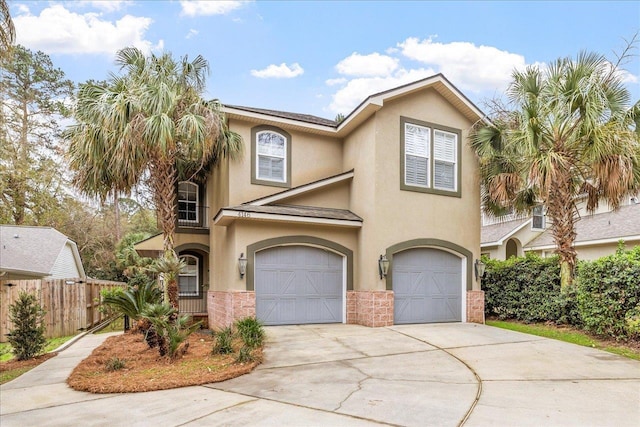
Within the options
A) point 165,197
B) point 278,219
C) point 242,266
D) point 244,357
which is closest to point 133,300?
point 244,357

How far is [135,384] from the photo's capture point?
6.50 meters

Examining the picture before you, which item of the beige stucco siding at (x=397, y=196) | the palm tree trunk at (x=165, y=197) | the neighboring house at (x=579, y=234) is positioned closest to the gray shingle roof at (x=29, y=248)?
the palm tree trunk at (x=165, y=197)

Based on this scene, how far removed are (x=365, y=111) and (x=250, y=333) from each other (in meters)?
7.19

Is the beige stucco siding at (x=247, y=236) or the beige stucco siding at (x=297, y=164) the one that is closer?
the beige stucco siding at (x=247, y=236)

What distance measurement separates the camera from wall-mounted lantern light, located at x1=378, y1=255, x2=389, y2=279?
11.7m

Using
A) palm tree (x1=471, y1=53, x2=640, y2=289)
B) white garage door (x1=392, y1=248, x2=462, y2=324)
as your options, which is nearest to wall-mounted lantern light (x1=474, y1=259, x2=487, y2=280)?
white garage door (x1=392, y1=248, x2=462, y2=324)

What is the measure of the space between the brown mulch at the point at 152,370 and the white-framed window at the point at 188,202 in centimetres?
700

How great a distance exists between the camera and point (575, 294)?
10.9m

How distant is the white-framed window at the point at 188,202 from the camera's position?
A: 51.4 ft

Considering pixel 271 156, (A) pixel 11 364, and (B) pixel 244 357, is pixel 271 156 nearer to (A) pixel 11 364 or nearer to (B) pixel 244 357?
(B) pixel 244 357

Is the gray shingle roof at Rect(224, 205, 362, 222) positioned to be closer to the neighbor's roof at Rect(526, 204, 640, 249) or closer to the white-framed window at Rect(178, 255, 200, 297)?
the white-framed window at Rect(178, 255, 200, 297)

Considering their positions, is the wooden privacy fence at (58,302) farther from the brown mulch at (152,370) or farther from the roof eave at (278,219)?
the roof eave at (278,219)

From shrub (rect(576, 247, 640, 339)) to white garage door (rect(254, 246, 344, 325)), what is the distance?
6.47m

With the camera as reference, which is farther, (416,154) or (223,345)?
(416,154)
